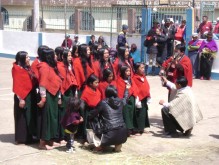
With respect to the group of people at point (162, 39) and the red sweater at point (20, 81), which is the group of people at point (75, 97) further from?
the group of people at point (162, 39)

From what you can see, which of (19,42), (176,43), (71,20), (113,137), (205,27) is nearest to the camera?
(113,137)

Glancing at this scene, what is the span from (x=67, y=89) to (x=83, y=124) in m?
0.64

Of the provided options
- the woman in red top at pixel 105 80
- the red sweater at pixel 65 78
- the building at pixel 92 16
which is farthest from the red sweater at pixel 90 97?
the building at pixel 92 16

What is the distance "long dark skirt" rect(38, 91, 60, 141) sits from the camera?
24.3 feet

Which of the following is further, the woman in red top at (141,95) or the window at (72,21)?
the window at (72,21)

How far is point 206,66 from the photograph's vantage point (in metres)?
15.2

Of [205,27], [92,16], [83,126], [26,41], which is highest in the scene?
[92,16]

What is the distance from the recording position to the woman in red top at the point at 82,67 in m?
8.05

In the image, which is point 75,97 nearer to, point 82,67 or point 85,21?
point 82,67

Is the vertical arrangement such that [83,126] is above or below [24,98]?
below

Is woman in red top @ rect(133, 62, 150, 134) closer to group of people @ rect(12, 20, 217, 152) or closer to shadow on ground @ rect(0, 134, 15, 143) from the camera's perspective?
group of people @ rect(12, 20, 217, 152)

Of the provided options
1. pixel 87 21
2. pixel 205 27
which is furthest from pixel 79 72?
pixel 87 21

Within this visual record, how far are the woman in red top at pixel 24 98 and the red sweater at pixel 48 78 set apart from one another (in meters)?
0.29

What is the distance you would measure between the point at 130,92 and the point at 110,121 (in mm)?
1153
